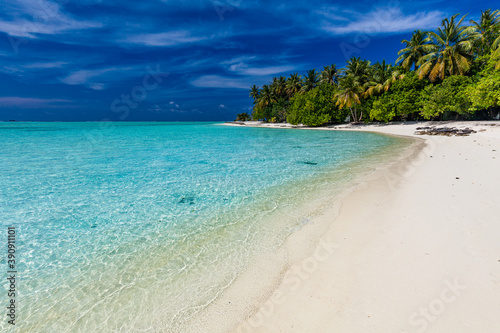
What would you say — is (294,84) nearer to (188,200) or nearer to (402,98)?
(402,98)

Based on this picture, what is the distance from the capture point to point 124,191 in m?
9.41

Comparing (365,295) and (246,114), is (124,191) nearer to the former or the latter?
(365,295)

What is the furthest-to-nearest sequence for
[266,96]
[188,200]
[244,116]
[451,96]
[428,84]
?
[244,116] < [266,96] < [428,84] < [451,96] < [188,200]

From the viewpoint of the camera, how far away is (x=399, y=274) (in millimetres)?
3770

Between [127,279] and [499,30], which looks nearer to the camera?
[127,279]

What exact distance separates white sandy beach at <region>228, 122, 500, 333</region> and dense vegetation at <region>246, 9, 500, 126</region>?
112ft

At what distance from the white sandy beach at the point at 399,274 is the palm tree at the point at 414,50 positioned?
156 feet

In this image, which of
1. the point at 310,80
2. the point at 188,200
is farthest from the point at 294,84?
the point at 188,200

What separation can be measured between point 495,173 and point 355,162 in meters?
5.90

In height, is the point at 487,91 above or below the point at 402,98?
below

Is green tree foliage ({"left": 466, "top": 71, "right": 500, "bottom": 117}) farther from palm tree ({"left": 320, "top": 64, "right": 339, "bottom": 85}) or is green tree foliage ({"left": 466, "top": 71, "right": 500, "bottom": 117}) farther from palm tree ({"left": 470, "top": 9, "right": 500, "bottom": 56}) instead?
palm tree ({"left": 320, "top": 64, "right": 339, "bottom": 85})

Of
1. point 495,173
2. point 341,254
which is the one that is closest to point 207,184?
point 341,254

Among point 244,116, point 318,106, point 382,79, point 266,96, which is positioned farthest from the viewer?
point 244,116

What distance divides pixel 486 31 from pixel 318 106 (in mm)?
28775
